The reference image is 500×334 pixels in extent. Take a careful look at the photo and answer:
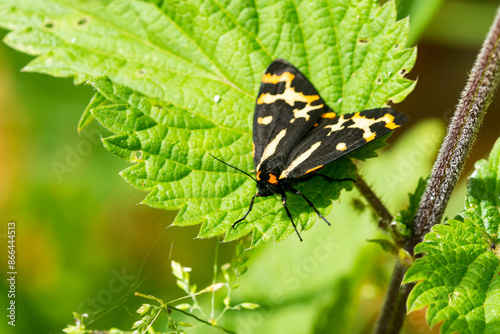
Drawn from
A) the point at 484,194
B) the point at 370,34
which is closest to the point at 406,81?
the point at 370,34

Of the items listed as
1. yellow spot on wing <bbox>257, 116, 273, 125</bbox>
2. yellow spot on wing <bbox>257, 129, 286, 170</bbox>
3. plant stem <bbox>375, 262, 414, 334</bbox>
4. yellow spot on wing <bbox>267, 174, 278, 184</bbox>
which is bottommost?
plant stem <bbox>375, 262, 414, 334</bbox>

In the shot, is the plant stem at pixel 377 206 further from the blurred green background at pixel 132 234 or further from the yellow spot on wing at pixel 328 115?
the blurred green background at pixel 132 234

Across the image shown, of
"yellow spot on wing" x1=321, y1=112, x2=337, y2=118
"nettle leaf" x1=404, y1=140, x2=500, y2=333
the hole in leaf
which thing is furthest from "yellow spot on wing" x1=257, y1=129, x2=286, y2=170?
the hole in leaf

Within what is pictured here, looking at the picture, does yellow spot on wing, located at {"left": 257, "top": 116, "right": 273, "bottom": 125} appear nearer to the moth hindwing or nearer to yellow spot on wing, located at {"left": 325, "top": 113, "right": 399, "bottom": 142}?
the moth hindwing

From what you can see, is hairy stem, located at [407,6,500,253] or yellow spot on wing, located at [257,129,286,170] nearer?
hairy stem, located at [407,6,500,253]

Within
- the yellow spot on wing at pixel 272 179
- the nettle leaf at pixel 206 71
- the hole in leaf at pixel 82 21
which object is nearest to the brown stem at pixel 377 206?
the nettle leaf at pixel 206 71

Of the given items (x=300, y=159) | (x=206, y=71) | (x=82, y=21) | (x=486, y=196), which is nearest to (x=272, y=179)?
(x=300, y=159)

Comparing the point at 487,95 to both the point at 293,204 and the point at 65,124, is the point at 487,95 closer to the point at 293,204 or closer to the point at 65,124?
the point at 293,204
